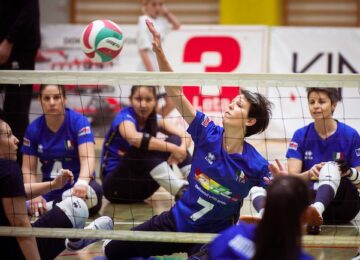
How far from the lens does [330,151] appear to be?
5117 mm

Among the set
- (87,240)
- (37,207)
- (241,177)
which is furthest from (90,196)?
(241,177)

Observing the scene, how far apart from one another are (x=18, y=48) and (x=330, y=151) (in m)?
2.81

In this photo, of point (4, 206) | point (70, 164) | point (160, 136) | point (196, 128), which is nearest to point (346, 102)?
point (160, 136)

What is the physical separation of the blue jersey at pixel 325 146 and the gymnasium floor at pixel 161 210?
1.63ft

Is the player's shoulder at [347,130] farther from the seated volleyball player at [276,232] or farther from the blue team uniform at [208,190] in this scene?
the seated volleyball player at [276,232]

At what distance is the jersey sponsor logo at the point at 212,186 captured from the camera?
389 cm

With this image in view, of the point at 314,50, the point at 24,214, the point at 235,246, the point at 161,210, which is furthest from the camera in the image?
the point at 314,50

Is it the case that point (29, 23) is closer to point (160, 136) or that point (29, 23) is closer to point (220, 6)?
point (160, 136)

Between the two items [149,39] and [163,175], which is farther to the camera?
[149,39]

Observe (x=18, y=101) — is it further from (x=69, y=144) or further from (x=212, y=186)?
(x=212, y=186)

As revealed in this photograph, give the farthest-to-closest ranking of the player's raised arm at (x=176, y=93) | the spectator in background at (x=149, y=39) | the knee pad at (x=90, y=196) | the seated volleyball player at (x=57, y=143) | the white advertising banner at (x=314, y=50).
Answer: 1. the white advertising banner at (x=314, y=50)
2. the spectator in background at (x=149, y=39)
3. the seated volleyball player at (x=57, y=143)
4. the knee pad at (x=90, y=196)
5. the player's raised arm at (x=176, y=93)

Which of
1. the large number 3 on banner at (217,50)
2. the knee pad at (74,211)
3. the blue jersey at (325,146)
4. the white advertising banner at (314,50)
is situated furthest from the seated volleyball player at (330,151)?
the large number 3 on banner at (217,50)

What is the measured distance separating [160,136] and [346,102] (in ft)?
7.59

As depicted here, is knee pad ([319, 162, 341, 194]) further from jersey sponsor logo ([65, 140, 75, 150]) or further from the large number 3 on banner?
the large number 3 on banner
